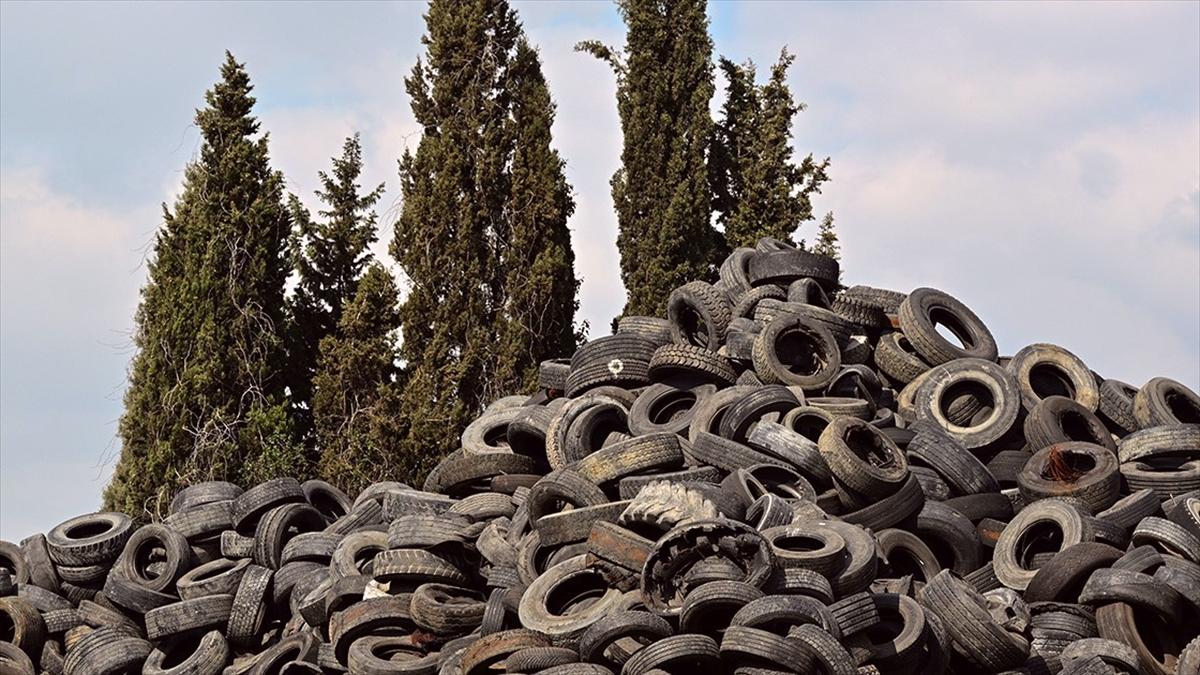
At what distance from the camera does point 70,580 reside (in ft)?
55.0

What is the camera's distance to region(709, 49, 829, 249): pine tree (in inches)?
1211

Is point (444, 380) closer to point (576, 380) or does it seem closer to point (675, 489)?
point (576, 380)

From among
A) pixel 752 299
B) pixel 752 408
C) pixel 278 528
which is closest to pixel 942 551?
pixel 752 408

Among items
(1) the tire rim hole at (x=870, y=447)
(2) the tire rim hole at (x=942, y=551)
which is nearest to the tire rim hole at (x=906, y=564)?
(2) the tire rim hole at (x=942, y=551)

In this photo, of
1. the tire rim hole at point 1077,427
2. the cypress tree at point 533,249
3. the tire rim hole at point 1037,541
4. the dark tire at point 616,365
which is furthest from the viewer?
the cypress tree at point 533,249

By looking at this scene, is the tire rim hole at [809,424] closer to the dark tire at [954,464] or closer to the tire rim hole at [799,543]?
the dark tire at [954,464]

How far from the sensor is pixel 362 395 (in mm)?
27625

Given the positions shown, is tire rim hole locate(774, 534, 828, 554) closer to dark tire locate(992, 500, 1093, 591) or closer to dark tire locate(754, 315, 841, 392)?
dark tire locate(992, 500, 1093, 591)

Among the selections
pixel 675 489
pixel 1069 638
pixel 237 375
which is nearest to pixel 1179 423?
pixel 1069 638

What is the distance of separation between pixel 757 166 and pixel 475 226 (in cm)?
605

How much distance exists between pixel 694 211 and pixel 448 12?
552cm

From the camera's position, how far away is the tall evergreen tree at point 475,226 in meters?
27.2

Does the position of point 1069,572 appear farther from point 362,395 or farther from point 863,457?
point 362,395

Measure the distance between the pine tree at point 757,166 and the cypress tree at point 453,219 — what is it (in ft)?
15.1
